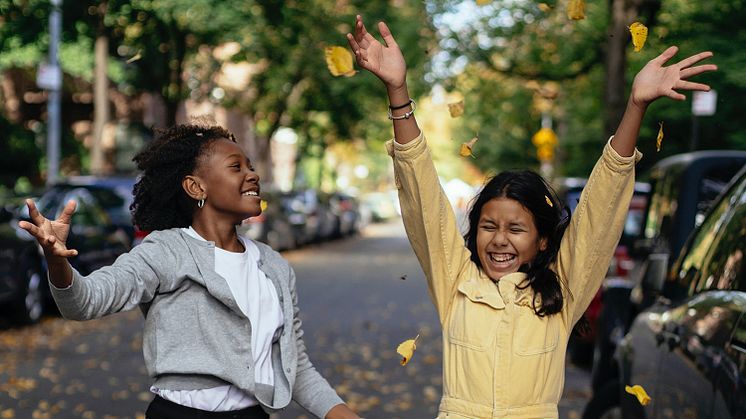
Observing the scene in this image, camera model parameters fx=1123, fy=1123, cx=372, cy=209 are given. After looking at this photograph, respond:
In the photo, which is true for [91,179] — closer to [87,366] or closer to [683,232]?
[87,366]

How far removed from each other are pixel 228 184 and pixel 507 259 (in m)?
0.91

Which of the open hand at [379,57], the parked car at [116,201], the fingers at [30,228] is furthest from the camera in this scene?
the parked car at [116,201]

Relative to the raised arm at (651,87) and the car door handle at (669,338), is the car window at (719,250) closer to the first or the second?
the car door handle at (669,338)

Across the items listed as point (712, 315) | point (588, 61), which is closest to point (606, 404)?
point (712, 315)

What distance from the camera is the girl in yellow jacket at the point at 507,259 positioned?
312 cm

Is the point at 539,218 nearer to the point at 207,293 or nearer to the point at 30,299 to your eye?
the point at 207,293

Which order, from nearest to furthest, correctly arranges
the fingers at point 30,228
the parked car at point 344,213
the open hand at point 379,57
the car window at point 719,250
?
the fingers at point 30,228 → the open hand at point 379,57 → the car window at point 719,250 → the parked car at point 344,213

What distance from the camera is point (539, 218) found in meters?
3.39

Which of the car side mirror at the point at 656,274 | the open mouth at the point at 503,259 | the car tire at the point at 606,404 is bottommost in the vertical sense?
the car tire at the point at 606,404

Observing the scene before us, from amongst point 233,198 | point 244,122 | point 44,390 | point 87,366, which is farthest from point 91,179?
point 244,122

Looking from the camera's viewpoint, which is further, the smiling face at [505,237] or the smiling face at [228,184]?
the smiling face at [228,184]

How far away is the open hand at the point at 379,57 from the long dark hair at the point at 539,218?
0.54 meters

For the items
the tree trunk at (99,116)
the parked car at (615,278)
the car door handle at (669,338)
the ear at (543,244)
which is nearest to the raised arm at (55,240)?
the ear at (543,244)

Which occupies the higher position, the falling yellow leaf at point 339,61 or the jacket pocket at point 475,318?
the falling yellow leaf at point 339,61
